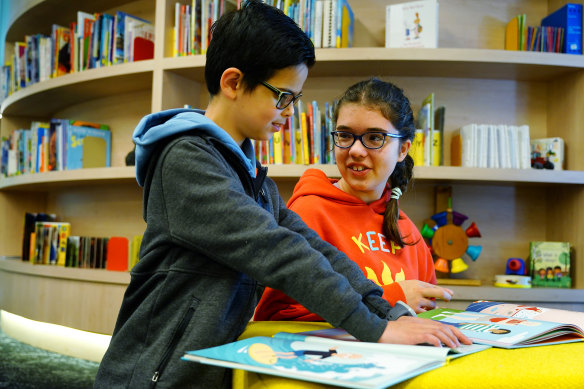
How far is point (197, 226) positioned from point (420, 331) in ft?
1.12

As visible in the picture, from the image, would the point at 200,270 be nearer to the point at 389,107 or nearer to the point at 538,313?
the point at 538,313

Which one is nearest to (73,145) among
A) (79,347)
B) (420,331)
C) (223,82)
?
(79,347)

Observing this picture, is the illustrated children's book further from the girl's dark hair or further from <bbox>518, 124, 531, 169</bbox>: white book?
the girl's dark hair

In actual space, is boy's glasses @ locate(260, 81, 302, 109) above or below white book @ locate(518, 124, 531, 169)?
below

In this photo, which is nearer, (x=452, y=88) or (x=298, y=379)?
(x=298, y=379)

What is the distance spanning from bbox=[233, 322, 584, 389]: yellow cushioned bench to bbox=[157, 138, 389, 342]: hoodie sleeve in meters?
0.12

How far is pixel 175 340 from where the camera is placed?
2.44ft

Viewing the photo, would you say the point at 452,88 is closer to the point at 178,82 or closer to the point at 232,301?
the point at 178,82

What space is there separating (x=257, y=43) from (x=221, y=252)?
0.39 metres

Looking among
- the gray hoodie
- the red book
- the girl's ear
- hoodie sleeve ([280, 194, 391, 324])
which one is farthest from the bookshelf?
the gray hoodie

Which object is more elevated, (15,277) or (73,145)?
(73,145)

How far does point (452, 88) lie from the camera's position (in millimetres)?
2643

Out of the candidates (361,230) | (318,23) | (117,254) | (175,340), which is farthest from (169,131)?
(117,254)

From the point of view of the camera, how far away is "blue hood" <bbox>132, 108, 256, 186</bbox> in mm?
806
